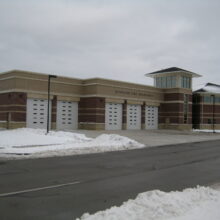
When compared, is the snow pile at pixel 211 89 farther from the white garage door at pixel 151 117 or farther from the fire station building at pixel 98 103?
the white garage door at pixel 151 117

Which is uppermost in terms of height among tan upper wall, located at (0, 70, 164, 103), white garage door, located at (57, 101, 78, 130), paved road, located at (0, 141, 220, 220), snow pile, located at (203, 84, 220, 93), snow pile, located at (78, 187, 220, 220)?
snow pile, located at (203, 84, 220, 93)

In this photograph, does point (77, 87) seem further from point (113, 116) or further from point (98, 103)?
point (113, 116)

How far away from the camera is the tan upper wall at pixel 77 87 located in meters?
31.5

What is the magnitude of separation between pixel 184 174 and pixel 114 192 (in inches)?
145

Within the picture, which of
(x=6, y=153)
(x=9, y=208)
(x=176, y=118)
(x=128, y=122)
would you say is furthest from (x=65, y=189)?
(x=176, y=118)

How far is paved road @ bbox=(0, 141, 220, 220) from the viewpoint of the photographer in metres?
6.07

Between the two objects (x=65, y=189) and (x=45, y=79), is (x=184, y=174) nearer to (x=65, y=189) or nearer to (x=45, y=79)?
(x=65, y=189)

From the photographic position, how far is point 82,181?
8719 millimetres

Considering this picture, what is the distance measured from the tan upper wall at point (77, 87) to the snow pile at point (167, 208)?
27.1 metres

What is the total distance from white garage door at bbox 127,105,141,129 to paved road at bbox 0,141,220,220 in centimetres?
2661

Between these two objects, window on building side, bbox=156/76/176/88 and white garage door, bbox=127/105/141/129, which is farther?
window on building side, bbox=156/76/176/88

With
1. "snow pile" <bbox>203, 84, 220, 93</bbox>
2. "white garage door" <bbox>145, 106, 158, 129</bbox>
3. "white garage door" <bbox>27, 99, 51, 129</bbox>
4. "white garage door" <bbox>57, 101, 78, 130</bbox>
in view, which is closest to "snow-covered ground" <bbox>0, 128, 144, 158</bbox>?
"white garage door" <bbox>27, 99, 51, 129</bbox>

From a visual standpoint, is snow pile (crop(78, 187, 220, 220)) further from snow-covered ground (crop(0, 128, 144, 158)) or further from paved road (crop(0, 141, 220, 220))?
snow-covered ground (crop(0, 128, 144, 158))

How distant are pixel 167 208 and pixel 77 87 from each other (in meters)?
32.2
